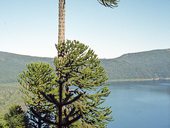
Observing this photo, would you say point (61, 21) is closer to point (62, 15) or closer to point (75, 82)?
point (62, 15)

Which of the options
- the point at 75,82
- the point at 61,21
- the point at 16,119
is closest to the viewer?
the point at 61,21

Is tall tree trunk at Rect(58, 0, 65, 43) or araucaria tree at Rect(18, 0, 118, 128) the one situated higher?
tall tree trunk at Rect(58, 0, 65, 43)

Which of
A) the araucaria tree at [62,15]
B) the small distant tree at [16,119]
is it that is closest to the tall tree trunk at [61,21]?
the araucaria tree at [62,15]

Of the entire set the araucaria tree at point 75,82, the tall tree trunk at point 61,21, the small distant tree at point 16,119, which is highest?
the tall tree trunk at point 61,21

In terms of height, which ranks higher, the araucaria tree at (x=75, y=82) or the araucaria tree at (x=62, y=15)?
the araucaria tree at (x=62, y=15)

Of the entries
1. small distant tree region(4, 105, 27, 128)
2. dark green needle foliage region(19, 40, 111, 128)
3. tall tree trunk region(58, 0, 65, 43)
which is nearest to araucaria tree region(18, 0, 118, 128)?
dark green needle foliage region(19, 40, 111, 128)

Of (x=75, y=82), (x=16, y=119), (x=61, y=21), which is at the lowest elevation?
(x=16, y=119)

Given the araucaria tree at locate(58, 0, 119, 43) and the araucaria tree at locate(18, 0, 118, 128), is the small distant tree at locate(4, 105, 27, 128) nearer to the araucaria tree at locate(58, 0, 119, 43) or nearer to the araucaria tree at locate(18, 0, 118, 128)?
the araucaria tree at locate(18, 0, 118, 128)

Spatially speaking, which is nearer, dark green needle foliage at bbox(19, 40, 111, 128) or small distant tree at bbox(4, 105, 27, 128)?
dark green needle foliage at bbox(19, 40, 111, 128)

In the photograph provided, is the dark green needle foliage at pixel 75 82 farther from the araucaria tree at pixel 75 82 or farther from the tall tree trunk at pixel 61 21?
the tall tree trunk at pixel 61 21

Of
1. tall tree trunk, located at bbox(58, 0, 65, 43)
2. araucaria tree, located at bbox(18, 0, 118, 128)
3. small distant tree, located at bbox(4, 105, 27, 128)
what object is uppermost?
tall tree trunk, located at bbox(58, 0, 65, 43)

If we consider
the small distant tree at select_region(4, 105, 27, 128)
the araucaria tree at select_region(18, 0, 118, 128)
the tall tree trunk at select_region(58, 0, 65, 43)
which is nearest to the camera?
the tall tree trunk at select_region(58, 0, 65, 43)

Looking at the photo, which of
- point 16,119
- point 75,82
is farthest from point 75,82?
point 16,119

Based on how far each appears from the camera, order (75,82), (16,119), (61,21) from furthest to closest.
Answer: (16,119) < (75,82) < (61,21)
